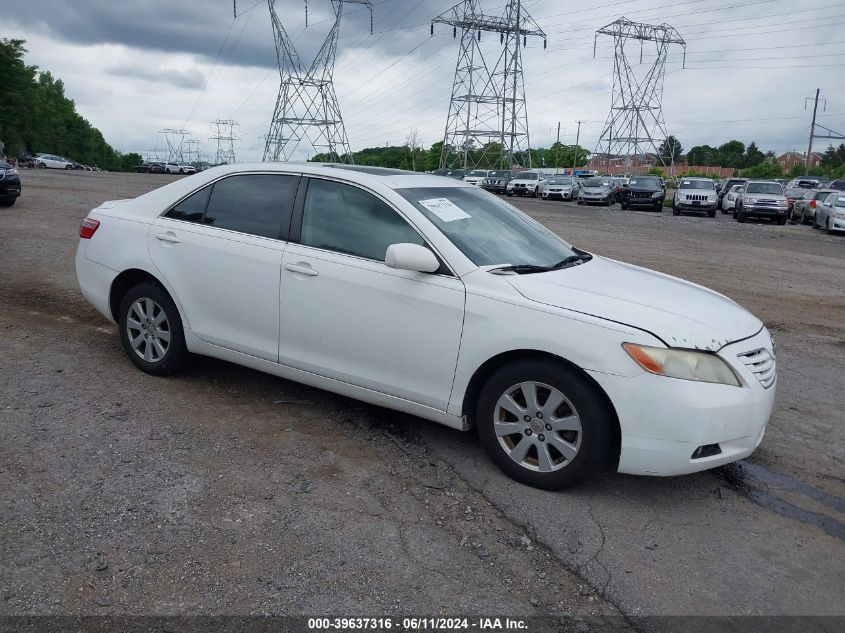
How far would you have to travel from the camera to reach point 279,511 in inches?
141

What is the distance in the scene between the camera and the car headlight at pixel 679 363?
3559 mm

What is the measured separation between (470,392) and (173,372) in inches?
94.8

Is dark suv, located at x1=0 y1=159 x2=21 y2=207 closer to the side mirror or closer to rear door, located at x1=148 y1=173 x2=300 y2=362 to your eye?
rear door, located at x1=148 y1=173 x2=300 y2=362

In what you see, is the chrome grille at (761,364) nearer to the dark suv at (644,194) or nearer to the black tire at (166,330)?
the black tire at (166,330)

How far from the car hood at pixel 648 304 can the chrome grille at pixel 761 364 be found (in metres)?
0.11

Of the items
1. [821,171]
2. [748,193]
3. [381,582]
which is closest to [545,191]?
[748,193]

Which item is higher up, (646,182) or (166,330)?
(646,182)

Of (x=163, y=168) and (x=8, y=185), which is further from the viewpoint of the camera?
(x=163, y=168)

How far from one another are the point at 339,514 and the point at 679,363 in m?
1.80

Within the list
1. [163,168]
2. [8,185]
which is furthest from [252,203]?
[163,168]

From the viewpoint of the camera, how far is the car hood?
3689 mm

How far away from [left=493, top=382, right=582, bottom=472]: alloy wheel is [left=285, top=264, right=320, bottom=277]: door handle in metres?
1.41

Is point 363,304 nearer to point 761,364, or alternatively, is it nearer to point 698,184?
point 761,364

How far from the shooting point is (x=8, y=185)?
55.0 feet
